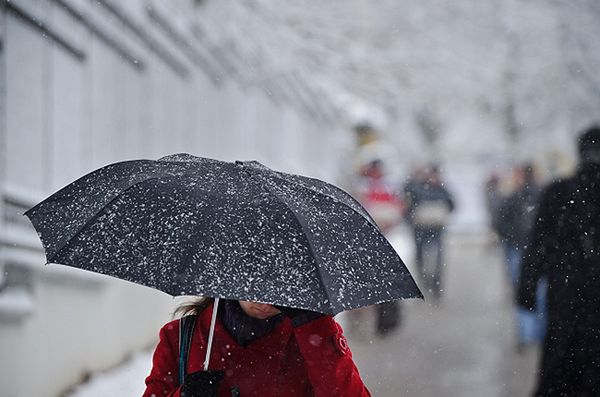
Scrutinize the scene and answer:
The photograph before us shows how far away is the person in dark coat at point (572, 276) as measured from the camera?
4.73 metres

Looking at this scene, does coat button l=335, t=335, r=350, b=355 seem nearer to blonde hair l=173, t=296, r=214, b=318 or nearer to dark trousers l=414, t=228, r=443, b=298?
blonde hair l=173, t=296, r=214, b=318

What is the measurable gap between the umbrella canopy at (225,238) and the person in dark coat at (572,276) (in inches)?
88.2

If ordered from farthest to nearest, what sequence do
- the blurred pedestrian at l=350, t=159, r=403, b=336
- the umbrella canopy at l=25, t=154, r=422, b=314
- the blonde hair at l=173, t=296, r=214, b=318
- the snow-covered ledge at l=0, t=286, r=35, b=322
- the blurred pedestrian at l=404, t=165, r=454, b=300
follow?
the blurred pedestrian at l=404, t=165, r=454, b=300 < the blurred pedestrian at l=350, t=159, r=403, b=336 < the snow-covered ledge at l=0, t=286, r=35, b=322 < the blonde hair at l=173, t=296, r=214, b=318 < the umbrella canopy at l=25, t=154, r=422, b=314

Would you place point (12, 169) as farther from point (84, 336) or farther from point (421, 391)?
point (421, 391)

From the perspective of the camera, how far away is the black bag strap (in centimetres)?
273

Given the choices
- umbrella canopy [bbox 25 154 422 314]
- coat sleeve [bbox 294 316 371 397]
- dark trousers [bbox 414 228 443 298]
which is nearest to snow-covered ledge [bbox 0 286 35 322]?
umbrella canopy [bbox 25 154 422 314]

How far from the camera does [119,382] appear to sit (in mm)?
5684

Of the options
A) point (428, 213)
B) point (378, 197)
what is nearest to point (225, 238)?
point (378, 197)

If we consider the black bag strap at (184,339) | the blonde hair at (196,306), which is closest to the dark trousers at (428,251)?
the blonde hair at (196,306)

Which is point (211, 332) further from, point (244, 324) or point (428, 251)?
point (428, 251)

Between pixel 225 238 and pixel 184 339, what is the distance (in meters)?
0.43

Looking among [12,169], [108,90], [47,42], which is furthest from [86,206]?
[108,90]

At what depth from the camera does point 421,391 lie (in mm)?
6102

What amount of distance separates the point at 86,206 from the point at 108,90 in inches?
151
